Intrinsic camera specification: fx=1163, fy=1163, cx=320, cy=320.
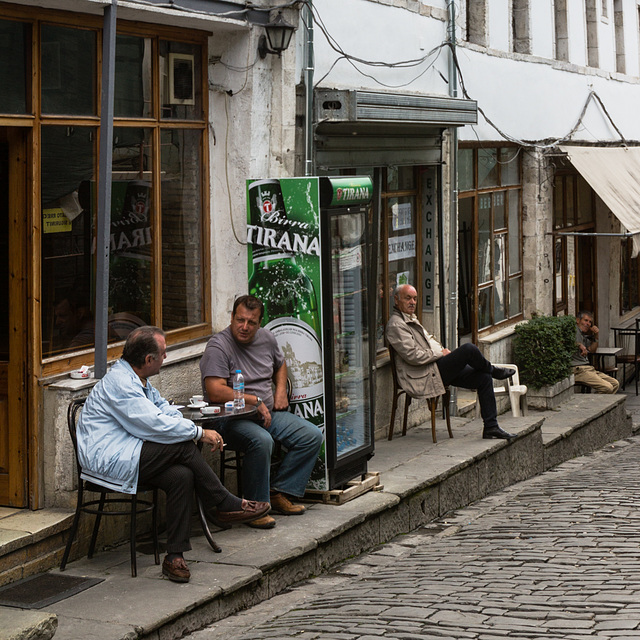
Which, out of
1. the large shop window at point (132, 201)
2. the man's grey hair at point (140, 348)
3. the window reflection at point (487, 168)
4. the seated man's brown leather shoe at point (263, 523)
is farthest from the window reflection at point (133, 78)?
the window reflection at point (487, 168)

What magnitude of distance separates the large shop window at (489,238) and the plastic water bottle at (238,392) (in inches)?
246

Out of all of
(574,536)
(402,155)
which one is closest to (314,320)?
(574,536)

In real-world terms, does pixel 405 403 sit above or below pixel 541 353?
below

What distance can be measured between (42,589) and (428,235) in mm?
6736

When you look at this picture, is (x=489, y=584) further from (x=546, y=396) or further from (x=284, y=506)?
(x=546, y=396)

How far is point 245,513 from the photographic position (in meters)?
7.33

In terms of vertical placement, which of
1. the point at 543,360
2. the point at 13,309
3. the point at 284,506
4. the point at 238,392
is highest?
the point at 13,309

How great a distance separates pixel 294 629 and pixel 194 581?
744mm

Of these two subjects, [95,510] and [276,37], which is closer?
[95,510]

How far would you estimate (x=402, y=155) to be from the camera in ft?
36.6

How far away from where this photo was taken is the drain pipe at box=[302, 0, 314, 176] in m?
9.28

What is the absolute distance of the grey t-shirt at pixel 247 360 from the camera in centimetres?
763

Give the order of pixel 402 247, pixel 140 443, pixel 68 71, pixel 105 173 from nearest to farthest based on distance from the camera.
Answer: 1. pixel 140 443
2. pixel 105 173
3. pixel 68 71
4. pixel 402 247

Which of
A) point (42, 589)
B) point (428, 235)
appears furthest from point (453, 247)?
point (42, 589)
